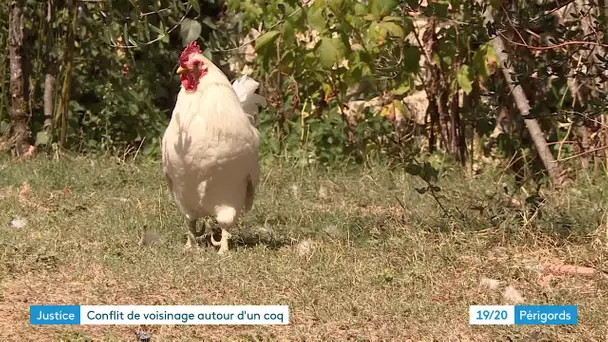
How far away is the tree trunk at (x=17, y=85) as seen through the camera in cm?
772

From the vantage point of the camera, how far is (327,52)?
5.81m

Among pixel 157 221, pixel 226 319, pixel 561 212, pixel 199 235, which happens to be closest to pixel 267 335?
pixel 226 319

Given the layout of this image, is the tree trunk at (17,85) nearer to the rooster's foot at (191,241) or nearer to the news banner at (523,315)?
the rooster's foot at (191,241)

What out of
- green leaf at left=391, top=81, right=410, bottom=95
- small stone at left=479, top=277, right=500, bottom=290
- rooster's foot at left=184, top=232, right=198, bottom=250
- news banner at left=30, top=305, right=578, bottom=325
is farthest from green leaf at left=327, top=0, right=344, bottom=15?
green leaf at left=391, top=81, right=410, bottom=95

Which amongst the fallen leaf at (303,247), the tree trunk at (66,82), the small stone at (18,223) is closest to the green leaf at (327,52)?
the fallen leaf at (303,247)

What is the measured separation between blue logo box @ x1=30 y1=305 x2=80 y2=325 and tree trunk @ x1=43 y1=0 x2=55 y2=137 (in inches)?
150

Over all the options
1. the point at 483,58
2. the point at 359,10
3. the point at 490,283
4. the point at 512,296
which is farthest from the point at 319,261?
the point at 483,58

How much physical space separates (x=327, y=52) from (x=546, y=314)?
7.30 ft

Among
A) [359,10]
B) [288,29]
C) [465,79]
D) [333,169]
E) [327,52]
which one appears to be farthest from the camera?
[333,169]

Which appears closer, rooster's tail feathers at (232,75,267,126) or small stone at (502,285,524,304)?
small stone at (502,285,524,304)

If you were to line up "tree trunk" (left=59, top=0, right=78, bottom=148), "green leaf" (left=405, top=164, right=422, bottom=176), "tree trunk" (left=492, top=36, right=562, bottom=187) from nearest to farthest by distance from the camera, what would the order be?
"green leaf" (left=405, top=164, right=422, bottom=176) → "tree trunk" (left=492, top=36, right=562, bottom=187) → "tree trunk" (left=59, top=0, right=78, bottom=148)

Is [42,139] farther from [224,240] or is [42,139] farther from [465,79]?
[465,79]

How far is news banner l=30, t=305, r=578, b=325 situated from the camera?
4.11 meters

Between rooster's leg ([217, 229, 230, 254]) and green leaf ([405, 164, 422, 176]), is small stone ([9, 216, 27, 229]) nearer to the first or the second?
rooster's leg ([217, 229, 230, 254])
